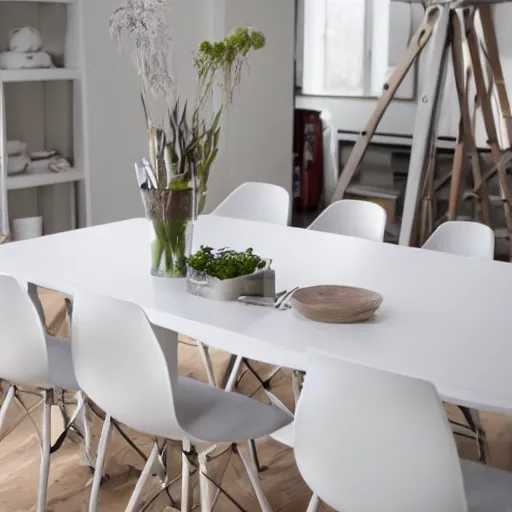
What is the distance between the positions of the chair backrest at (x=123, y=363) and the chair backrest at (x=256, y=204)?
1844 mm

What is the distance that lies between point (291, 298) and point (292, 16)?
4.33m

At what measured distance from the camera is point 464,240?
338 cm

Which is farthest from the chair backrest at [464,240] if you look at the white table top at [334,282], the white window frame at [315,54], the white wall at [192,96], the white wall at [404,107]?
A: the white window frame at [315,54]

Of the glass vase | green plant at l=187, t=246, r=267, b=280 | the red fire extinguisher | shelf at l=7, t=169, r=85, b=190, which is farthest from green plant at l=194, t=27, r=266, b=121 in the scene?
the red fire extinguisher

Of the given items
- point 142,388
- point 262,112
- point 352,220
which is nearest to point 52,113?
point 262,112

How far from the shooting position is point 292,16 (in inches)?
252

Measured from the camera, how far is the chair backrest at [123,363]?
86.6 inches

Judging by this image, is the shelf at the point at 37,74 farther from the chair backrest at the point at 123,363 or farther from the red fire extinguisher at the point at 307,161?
the chair backrest at the point at 123,363

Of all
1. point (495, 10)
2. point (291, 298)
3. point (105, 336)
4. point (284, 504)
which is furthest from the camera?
point (495, 10)

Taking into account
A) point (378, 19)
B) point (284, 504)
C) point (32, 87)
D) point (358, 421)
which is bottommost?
point (284, 504)

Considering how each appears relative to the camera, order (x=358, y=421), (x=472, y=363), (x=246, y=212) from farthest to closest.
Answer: (x=246, y=212), (x=472, y=363), (x=358, y=421)

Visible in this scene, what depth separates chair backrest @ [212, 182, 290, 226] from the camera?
13.5ft

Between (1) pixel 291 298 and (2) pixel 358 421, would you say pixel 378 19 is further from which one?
(2) pixel 358 421

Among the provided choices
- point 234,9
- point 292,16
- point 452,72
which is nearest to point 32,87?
point 234,9
